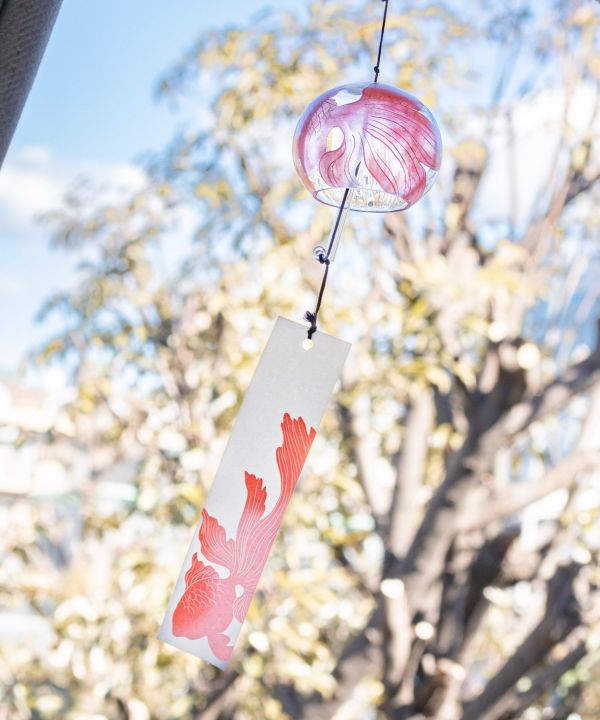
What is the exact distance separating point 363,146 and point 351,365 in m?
1.39

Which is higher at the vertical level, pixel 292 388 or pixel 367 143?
pixel 367 143

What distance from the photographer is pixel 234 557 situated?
1.10 meters

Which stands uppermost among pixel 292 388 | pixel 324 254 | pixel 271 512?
pixel 324 254

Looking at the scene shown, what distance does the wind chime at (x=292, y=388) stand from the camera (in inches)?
40.9

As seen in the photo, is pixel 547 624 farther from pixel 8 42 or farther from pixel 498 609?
pixel 8 42

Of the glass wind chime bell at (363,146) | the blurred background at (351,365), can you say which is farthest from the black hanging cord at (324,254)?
the blurred background at (351,365)

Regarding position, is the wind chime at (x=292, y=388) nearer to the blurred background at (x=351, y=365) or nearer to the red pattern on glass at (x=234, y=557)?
the red pattern on glass at (x=234, y=557)

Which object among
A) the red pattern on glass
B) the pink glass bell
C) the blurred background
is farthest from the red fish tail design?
the blurred background

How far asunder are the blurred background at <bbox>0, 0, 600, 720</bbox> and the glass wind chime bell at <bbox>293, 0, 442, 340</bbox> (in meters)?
0.94

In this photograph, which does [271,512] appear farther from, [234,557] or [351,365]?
[351,365]

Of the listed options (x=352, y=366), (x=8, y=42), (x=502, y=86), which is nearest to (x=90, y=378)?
(x=352, y=366)

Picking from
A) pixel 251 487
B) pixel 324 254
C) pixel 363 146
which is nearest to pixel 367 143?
pixel 363 146

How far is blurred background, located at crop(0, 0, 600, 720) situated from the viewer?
2205mm

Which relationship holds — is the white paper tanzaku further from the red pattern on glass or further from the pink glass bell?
the pink glass bell
